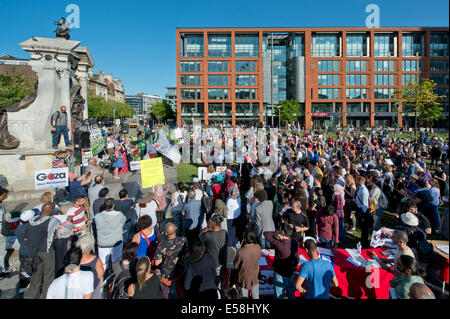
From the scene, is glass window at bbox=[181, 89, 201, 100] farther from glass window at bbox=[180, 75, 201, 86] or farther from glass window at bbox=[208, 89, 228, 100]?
glass window at bbox=[208, 89, 228, 100]

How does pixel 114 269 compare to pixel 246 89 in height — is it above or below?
below

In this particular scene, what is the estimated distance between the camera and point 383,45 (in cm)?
6556

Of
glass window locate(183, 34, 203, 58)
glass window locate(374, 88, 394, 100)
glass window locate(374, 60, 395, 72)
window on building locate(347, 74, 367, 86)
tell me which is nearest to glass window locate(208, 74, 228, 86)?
glass window locate(183, 34, 203, 58)

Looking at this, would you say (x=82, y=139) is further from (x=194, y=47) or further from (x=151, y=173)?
(x=194, y=47)

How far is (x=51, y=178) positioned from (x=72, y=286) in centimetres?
473

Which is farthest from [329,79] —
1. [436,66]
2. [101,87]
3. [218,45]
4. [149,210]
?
[101,87]

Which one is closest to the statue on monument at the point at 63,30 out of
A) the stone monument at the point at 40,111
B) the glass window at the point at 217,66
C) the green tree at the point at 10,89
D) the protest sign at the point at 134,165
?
the stone monument at the point at 40,111

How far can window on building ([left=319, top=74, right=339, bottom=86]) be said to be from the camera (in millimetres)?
66688

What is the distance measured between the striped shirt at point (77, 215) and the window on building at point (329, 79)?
70.4 meters

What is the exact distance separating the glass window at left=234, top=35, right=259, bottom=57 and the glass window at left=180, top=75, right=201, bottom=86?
1148 cm

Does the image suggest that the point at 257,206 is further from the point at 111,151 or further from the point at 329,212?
the point at 111,151
